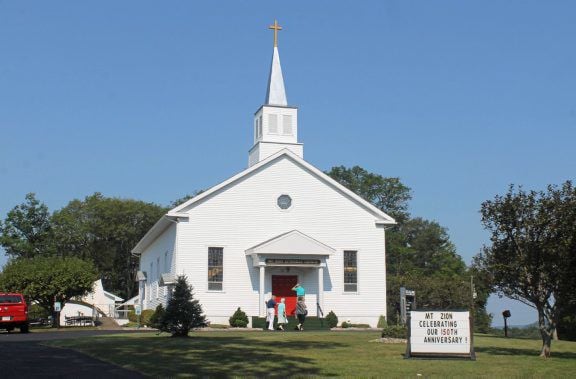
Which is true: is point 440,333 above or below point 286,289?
below

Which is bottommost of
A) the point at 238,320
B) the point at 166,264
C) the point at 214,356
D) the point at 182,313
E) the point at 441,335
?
the point at 214,356

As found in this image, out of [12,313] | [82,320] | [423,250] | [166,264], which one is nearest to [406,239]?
[423,250]

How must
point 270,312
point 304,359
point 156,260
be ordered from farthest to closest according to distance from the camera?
point 156,260
point 270,312
point 304,359

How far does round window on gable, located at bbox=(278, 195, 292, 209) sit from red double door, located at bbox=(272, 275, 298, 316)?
3633 mm

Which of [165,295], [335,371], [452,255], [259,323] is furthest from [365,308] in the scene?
[452,255]

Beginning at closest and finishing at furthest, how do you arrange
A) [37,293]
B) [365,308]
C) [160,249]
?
[365,308], [160,249], [37,293]

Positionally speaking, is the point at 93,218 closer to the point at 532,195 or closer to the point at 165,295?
the point at 165,295

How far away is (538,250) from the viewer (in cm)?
1870

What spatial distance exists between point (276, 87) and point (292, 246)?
11398mm

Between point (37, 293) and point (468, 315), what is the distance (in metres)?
39.2

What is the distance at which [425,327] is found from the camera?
17.6 metres

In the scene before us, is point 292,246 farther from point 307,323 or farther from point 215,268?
point 215,268

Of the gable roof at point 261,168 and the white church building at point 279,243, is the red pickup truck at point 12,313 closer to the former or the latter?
the white church building at point 279,243

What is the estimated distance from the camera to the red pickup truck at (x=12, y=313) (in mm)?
34125
